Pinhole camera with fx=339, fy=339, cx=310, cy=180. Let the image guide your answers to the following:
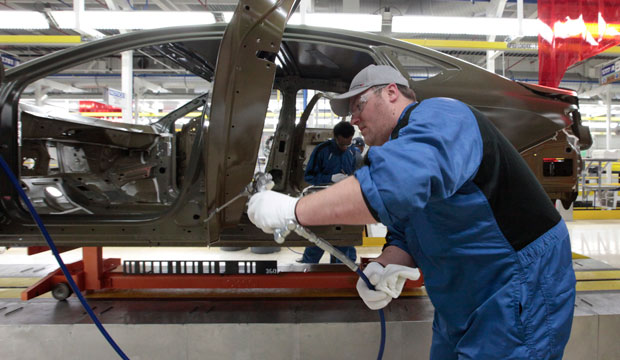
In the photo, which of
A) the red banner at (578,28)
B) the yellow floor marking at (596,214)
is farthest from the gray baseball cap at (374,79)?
the yellow floor marking at (596,214)

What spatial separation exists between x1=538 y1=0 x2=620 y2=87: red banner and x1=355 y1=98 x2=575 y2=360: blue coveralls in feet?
19.7

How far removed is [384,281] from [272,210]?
0.54 m

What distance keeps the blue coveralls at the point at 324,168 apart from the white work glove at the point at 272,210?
2578mm

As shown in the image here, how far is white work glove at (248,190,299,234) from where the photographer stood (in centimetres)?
105

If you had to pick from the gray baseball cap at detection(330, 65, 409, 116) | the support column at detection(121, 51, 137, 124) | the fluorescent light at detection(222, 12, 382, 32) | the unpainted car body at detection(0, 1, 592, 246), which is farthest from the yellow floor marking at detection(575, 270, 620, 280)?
the support column at detection(121, 51, 137, 124)

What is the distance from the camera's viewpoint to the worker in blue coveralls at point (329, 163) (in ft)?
12.2

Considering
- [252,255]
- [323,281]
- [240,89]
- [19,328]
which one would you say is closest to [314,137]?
[252,255]

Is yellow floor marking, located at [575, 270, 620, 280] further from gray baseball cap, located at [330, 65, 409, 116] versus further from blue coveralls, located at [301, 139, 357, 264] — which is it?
gray baseball cap, located at [330, 65, 409, 116]

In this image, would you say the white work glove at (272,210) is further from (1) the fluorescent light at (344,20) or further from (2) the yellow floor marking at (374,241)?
(1) the fluorescent light at (344,20)

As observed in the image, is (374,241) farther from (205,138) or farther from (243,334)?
(205,138)

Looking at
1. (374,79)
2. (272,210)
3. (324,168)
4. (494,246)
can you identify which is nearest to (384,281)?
(494,246)

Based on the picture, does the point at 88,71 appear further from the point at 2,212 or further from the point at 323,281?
the point at 323,281

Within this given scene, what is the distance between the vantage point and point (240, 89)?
184 centimetres

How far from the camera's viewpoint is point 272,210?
3.52ft
